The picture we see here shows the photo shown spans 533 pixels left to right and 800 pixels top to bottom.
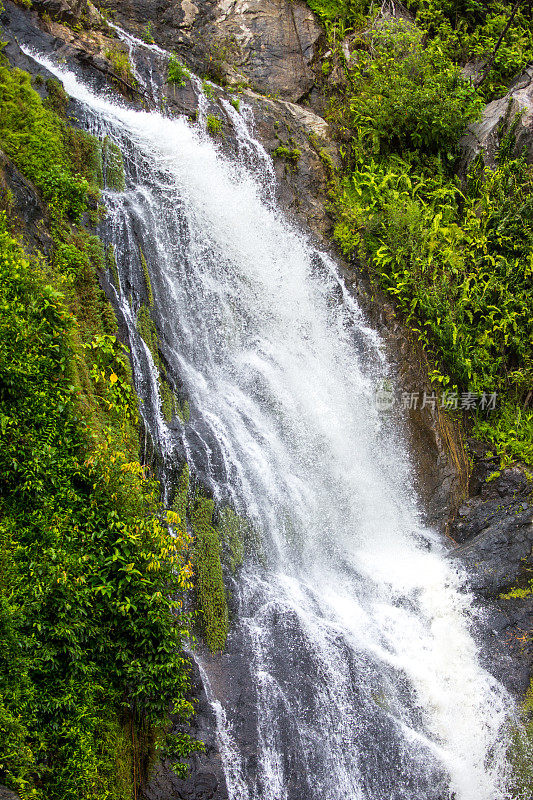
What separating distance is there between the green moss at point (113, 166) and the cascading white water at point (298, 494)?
0.26m

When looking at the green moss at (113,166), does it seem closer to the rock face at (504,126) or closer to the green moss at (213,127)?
the green moss at (213,127)

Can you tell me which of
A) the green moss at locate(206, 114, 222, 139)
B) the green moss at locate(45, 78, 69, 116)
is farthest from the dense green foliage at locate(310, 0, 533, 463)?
the green moss at locate(45, 78, 69, 116)

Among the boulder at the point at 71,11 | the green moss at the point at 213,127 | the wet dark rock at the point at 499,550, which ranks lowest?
the wet dark rock at the point at 499,550

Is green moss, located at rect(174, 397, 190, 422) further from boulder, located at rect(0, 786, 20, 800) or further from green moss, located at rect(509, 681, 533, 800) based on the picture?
green moss, located at rect(509, 681, 533, 800)

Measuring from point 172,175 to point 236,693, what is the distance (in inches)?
334

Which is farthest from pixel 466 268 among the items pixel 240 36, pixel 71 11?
pixel 71 11

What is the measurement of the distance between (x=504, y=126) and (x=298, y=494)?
29.2ft

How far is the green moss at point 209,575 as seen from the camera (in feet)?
21.8

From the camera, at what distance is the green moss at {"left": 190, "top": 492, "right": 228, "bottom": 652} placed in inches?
261

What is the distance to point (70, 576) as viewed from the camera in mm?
4898

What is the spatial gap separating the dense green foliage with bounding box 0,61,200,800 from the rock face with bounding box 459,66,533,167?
9.52 metres

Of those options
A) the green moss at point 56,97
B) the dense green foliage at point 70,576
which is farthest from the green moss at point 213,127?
the dense green foliage at point 70,576

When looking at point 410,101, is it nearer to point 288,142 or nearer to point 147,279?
point 288,142

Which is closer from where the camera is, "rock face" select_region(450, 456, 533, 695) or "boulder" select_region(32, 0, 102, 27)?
"rock face" select_region(450, 456, 533, 695)
